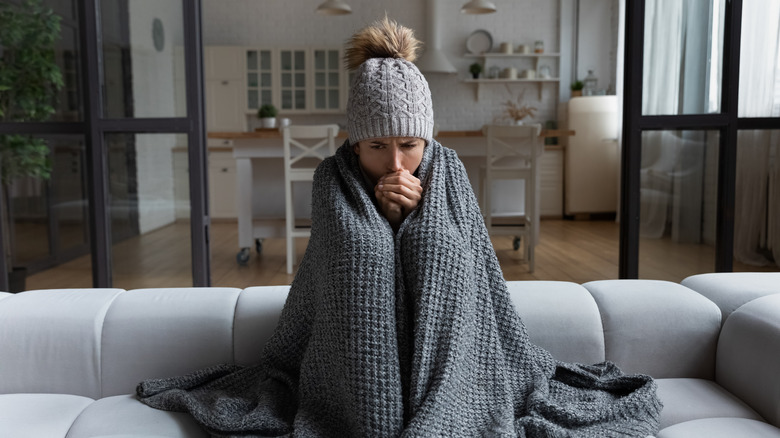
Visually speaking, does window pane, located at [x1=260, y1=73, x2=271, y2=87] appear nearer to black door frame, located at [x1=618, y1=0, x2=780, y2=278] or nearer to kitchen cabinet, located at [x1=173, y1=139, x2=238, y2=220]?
kitchen cabinet, located at [x1=173, y1=139, x2=238, y2=220]

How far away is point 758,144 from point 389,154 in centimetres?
228

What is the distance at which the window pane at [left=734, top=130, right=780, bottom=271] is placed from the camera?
282 cm

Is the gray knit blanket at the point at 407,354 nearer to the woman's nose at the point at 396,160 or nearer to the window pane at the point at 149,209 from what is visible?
the woman's nose at the point at 396,160

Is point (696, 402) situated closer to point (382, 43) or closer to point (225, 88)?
point (382, 43)

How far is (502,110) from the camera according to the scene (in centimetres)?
766

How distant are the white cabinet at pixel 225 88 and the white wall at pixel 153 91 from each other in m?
4.80

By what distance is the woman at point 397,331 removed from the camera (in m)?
1.11

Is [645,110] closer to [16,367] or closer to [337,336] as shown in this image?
[337,336]

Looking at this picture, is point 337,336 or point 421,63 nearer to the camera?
point 337,336

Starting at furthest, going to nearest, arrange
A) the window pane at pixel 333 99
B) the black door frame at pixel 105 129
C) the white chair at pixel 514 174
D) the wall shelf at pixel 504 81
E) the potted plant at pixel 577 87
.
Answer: the window pane at pixel 333 99 → the wall shelf at pixel 504 81 → the potted plant at pixel 577 87 → the white chair at pixel 514 174 → the black door frame at pixel 105 129

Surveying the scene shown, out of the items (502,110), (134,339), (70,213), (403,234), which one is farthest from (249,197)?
(502,110)

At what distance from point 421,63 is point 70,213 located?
4906 millimetres

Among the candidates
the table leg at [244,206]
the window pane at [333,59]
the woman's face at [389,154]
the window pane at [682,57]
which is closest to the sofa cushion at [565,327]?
the woman's face at [389,154]

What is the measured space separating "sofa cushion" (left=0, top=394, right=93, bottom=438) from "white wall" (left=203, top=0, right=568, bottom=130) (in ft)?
21.3
